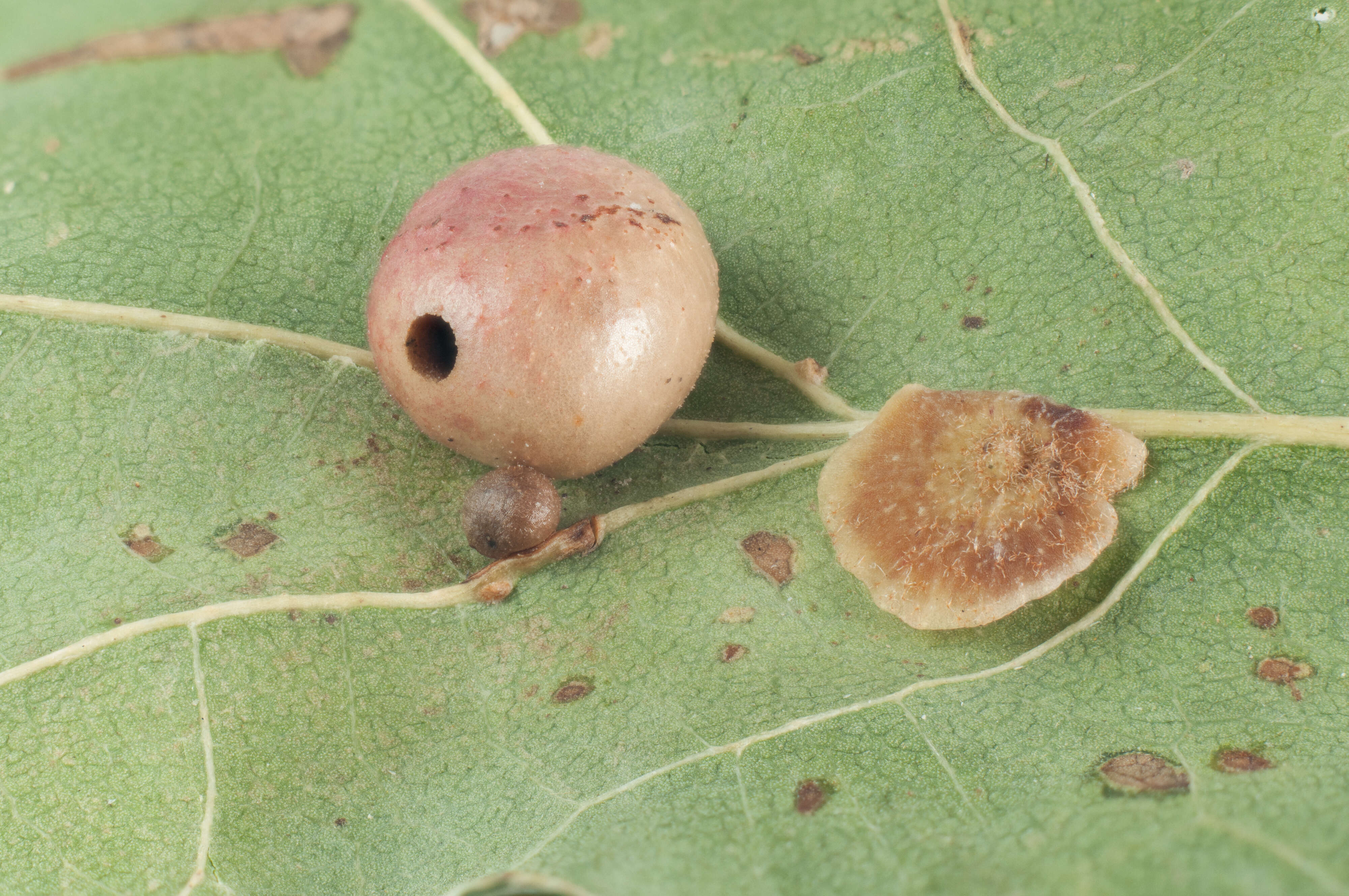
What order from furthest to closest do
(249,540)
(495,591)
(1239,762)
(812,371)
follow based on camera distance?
(812,371) < (249,540) < (495,591) < (1239,762)

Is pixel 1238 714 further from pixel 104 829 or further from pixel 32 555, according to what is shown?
pixel 32 555

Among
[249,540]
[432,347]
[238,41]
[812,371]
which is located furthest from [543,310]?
[238,41]

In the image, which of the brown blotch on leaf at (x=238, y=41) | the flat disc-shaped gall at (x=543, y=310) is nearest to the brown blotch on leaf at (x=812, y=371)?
the flat disc-shaped gall at (x=543, y=310)

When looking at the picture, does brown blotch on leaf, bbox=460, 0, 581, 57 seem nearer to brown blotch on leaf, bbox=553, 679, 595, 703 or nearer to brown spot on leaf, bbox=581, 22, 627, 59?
brown spot on leaf, bbox=581, 22, 627, 59

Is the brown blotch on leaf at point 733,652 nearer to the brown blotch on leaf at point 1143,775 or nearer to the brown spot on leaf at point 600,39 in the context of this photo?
the brown blotch on leaf at point 1143,775

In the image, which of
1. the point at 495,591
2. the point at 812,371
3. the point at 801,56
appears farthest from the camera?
the point at 801,56

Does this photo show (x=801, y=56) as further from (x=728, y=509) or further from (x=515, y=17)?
(x=728, y=509)

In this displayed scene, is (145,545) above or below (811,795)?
below

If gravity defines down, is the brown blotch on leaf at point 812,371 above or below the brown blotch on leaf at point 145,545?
above
